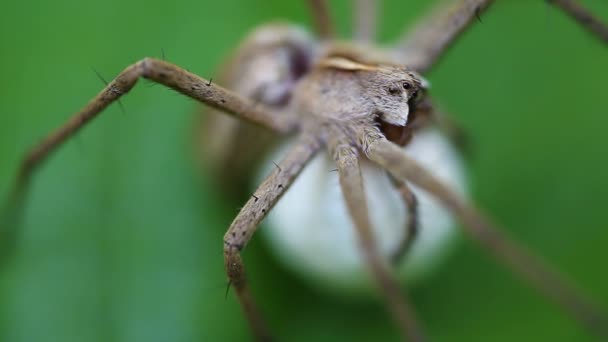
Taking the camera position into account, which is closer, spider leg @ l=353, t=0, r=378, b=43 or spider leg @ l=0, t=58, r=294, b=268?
spider leg @ l=0, t=58, r=294, b=268

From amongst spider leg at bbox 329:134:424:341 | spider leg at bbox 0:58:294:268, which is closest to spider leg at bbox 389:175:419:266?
spider leg at bbox 329:134:424:341

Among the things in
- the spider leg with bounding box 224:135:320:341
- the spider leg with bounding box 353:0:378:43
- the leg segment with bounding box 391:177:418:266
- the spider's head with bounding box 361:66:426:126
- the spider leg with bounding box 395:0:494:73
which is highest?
the spider leg with bounding box 353:0:378:43

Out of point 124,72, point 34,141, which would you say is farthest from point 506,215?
point 34,141

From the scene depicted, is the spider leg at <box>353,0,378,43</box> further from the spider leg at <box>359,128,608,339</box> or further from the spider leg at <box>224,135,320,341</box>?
the spider leg at <box>359,128,608,339</box>

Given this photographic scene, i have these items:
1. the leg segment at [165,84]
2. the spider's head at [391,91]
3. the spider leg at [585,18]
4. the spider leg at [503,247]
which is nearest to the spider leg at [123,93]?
the leg segment at [165,84]

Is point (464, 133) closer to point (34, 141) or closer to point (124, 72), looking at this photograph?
point (124, 72)

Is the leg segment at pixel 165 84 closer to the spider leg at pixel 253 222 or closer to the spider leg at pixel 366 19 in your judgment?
the spider leg at pixel 253 222
